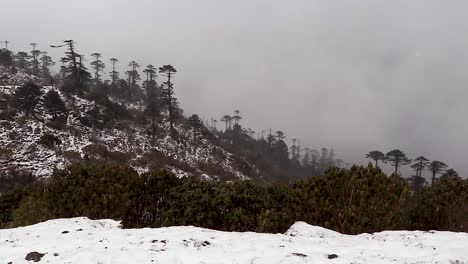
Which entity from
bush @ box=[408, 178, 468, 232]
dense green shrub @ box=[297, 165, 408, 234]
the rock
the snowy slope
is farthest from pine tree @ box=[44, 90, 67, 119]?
bush @ box=[408, 178, 468, 232]

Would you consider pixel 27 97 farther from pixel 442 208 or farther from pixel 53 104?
pixel 442 208

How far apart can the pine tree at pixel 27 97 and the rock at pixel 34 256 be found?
3975 centimetres

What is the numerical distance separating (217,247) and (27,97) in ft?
136

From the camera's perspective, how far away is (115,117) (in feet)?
158

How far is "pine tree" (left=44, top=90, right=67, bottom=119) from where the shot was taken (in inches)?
1597

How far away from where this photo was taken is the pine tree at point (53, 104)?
4056 centimetres

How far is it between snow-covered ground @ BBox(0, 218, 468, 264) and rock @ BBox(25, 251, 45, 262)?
0.05 m

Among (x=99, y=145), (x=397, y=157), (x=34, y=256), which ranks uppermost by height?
(x=99, y=145)

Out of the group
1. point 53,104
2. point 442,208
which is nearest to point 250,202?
point 442,208

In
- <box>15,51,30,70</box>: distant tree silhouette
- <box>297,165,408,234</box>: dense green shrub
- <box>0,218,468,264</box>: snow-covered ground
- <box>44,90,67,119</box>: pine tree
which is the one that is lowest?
<box>0,218,468,264</box>: snow-covered ground

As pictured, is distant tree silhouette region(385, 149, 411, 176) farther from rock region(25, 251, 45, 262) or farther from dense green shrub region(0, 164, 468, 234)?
rock region(25, 251, 45, 262)

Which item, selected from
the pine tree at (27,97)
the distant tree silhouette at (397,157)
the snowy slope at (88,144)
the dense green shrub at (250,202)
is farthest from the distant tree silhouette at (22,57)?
the dense green shrub at (250,202)

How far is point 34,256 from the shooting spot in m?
4.78

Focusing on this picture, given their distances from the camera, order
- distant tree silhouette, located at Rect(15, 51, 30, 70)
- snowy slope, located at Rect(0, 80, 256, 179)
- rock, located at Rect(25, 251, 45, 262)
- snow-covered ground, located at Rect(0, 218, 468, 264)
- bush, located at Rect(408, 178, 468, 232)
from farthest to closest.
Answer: distant tree silhouette, located at Rect(15, 51, 30, 70) → snowy slope, located at Rect(0, 80, 256, 179) → bush, located at Rect(408, 178, 468, 232) → rock, located at Rect(25, 251, 45, 262) → snow-covered ground, located at Rect(0, 218, 468, 264)
